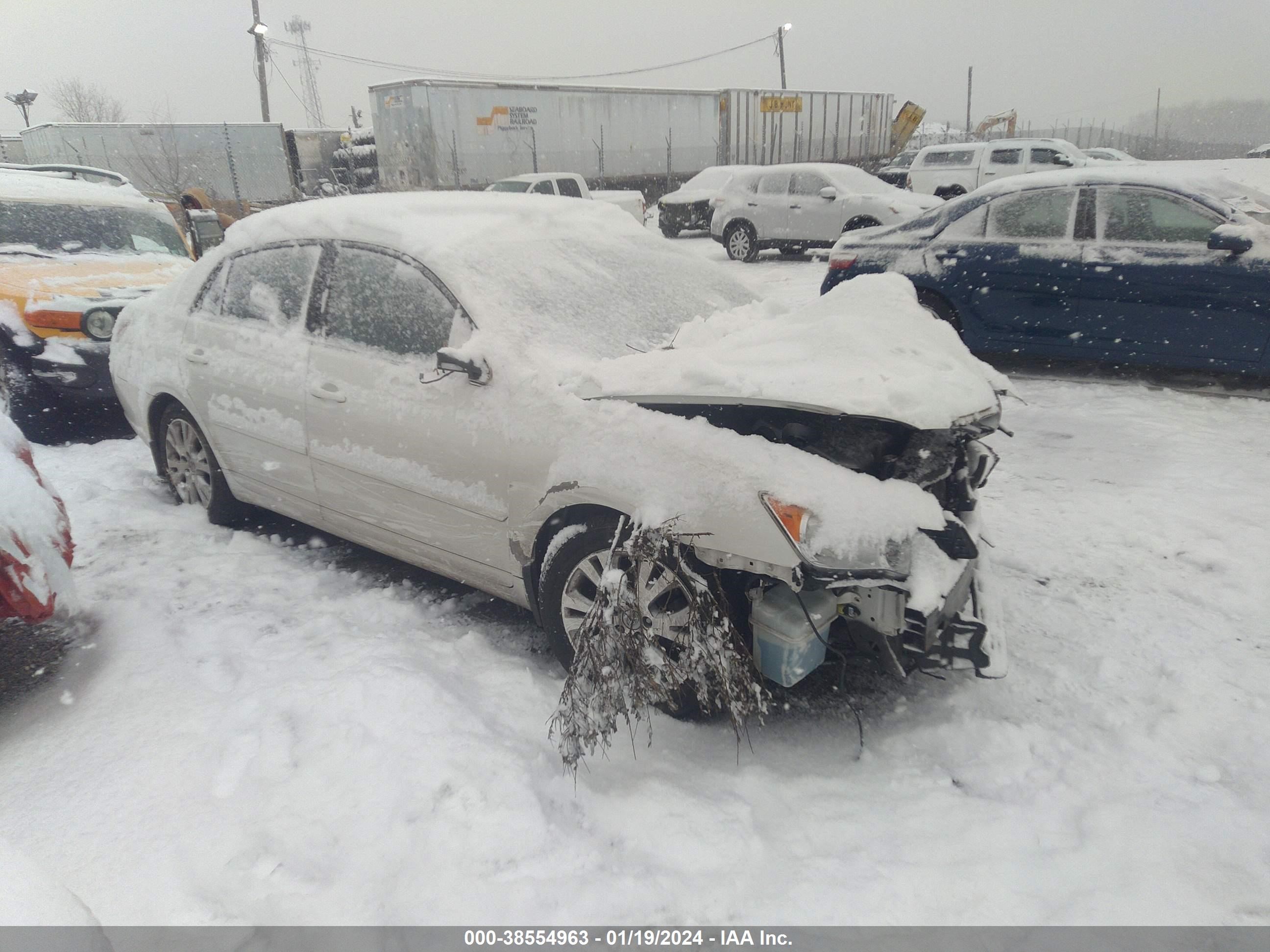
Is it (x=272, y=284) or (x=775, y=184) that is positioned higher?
(x=775, y=184)

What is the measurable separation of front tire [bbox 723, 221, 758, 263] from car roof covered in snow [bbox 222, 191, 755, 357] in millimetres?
10559

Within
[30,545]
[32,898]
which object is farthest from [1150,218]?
[32,898]

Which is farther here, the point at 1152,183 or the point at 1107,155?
the point at 1107,155

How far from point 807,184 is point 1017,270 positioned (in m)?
8.14

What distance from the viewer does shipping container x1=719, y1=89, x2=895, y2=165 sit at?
29141 millimetres

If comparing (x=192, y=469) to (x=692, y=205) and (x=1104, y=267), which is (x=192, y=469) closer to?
(x=1104, y=267)

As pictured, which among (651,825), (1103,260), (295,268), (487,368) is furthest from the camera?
(1103,260)

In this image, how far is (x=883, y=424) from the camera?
2586mm

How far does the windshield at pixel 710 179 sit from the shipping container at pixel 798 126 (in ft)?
39.8

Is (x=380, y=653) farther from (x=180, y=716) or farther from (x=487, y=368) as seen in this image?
(x=487, y=368)

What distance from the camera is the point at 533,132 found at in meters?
24.3

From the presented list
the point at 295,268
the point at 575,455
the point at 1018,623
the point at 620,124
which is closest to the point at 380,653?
the point at 575,455

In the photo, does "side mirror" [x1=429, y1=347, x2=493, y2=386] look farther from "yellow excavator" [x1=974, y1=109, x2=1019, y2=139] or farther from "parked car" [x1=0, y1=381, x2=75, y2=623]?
"yellow excavator" [x1=974, y1=109, x2=1019, y2=139]

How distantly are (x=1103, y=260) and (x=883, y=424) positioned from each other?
4522 mm
